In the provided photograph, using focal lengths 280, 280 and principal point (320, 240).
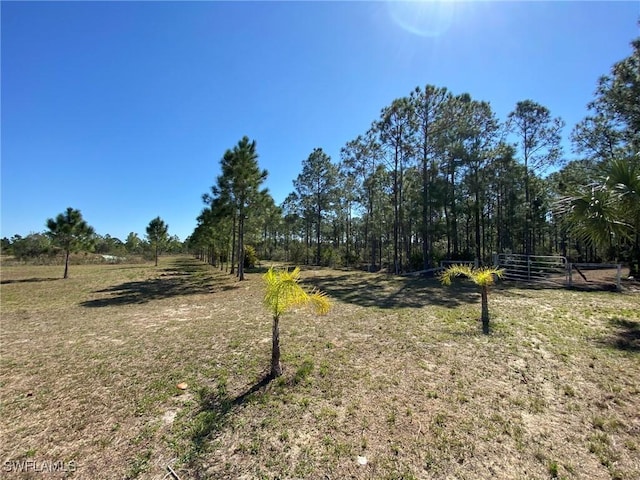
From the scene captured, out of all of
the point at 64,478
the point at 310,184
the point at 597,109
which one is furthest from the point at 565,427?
the point at 310,184

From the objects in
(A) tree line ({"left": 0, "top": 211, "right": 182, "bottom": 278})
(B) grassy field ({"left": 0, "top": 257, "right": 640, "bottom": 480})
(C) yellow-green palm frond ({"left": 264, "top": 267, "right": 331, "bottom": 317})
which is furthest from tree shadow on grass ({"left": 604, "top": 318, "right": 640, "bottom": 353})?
(A) tree line ({"left": 0, "top": 211, "right": 182, "bottom": 278})

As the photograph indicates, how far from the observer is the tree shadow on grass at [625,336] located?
5.09 metres

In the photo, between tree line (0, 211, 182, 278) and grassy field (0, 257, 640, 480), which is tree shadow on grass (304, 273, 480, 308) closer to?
grassy field (0, 257, 640, 480)

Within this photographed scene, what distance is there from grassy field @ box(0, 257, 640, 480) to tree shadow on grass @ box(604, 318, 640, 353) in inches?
1.7

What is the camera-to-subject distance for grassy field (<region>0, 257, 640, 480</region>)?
8.77ft

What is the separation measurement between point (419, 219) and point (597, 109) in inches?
424

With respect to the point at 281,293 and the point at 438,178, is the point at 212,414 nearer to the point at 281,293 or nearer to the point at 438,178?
the point at 281,293

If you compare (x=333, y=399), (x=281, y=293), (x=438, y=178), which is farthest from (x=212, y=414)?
(x=438, y=178)

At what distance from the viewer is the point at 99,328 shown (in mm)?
7133

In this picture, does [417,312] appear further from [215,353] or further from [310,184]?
[310,184]

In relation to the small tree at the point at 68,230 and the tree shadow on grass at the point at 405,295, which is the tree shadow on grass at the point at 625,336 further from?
the small tree at the point at 68,230

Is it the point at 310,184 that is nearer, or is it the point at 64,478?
the point at 64,478

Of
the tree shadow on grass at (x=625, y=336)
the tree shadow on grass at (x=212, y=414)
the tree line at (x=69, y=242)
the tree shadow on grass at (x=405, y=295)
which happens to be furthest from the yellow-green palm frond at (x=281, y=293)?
the tree line at (x=69, y=242)

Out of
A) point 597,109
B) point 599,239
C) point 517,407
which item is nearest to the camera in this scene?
point 517,407
